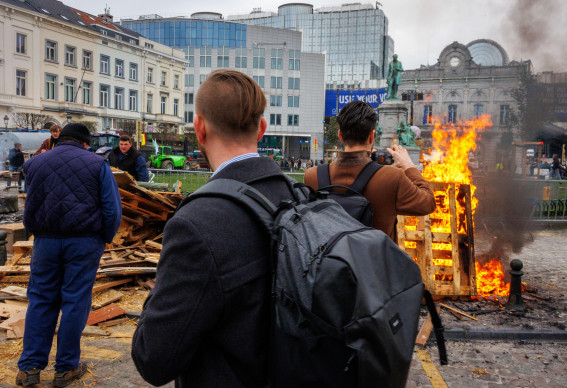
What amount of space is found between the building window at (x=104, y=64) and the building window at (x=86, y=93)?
7.64ft

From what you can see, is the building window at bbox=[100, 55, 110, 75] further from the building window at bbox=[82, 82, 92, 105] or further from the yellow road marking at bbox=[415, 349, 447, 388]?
the yellow road marking at bbox=[415, 349, 447, 388]

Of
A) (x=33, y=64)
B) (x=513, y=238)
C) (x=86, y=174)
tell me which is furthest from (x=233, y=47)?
(x=86, y=174)

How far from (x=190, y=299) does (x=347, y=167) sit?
2.10 m

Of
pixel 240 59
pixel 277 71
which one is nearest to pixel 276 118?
pixel 277 71

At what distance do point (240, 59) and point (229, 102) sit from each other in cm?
7535

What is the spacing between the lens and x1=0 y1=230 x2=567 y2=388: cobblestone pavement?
14.5ft

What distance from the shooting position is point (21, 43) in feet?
134

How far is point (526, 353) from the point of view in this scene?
5188 mm

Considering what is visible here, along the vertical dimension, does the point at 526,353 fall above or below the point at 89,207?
below

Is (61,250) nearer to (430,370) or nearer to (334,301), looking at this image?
(334,301)

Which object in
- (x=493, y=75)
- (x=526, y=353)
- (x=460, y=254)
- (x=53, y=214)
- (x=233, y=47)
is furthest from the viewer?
(x=233, y=47)

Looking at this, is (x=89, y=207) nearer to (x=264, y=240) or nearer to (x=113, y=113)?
(x=264, y=240)

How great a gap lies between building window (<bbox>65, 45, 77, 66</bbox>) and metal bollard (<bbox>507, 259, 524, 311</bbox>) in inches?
1866

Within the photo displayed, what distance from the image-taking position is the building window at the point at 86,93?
4747 centimetres
